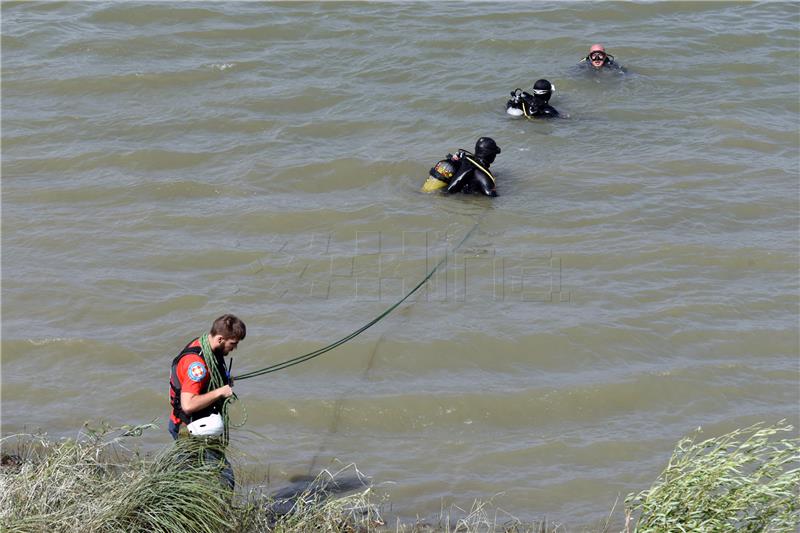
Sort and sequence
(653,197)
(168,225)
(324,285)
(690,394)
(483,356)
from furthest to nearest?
(653,197)
(168,225)
(324,285)
(483,356)
(690,394)

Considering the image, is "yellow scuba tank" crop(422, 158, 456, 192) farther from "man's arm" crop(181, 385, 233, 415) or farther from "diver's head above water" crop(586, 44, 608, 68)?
"man's arm" crop(181, 385, 233, 415)

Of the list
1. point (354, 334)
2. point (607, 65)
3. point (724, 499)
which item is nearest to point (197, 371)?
point (354, 334)

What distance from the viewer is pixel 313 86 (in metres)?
12.5

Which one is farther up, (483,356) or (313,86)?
(313,86)

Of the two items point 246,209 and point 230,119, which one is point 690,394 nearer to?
point 246,209

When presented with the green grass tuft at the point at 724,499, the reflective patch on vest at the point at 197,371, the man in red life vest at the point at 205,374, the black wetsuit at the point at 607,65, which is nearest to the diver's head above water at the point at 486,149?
the black wetsuit at the point at 607,65

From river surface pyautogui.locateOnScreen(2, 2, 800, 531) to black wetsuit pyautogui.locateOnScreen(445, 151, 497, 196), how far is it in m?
0.18

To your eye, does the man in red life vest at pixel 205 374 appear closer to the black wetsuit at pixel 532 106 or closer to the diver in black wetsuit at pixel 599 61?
the black wetsuit at pixel 532 106

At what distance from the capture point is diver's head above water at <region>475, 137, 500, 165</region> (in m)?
9.91

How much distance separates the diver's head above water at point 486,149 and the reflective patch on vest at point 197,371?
221 inches

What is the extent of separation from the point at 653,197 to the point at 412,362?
388cm

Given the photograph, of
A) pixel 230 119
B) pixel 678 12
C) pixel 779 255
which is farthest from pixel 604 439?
pixel 678 12

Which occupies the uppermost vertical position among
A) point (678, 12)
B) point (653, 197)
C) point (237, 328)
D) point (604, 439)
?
point (678, 12)

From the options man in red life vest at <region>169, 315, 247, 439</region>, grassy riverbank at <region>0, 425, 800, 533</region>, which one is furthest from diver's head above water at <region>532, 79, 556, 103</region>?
man in red life vest at <region>169, 315, 247, 439</region>
